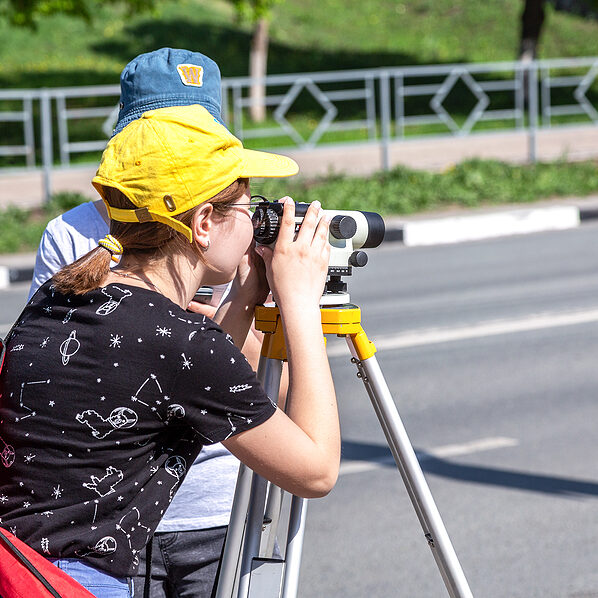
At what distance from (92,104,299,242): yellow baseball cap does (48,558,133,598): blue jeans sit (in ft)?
1.81

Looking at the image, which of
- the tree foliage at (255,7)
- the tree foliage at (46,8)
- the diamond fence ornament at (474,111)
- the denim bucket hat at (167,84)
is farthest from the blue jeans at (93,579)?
the diamond fence ornament at (474,111)

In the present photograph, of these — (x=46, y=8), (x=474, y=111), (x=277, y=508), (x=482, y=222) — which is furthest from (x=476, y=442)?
(x=46, y=8)

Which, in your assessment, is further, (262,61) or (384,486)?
(262,61)

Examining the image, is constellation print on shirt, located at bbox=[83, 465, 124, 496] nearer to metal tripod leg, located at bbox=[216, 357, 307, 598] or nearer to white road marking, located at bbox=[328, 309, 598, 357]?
metal tripod leg, located at bbox=[216, 357, 307, 598]

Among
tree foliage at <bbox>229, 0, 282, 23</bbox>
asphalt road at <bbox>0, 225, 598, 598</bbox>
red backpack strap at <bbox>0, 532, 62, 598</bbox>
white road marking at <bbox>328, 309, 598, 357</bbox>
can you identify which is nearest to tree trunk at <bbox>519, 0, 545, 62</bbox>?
tree foliage at <bbox>229, 0, 282, 23</bbox>

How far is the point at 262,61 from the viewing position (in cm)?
1983

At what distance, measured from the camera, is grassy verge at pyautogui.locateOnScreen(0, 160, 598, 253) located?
12.4m

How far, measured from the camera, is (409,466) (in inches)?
81.1

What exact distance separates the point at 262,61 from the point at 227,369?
1875 cm

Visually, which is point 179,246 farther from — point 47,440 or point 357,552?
point 357,552

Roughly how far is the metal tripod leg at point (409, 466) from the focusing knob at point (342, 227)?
24 centimetres

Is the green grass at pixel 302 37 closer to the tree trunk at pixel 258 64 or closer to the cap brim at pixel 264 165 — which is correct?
the tree trunk at pixel 258 64

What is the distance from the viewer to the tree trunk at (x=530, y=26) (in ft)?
64.4

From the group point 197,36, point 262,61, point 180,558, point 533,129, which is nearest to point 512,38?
point 197,36
